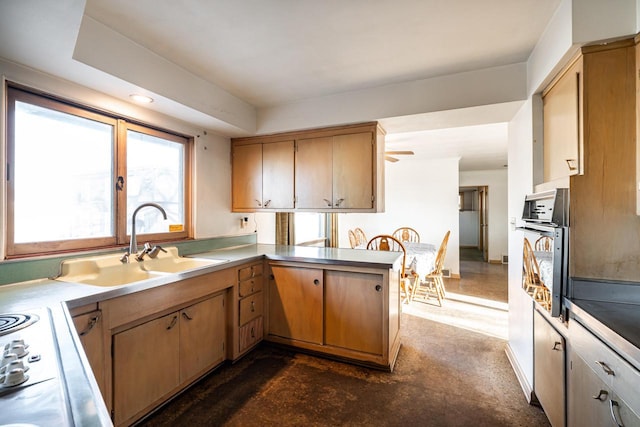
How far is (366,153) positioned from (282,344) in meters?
1.93

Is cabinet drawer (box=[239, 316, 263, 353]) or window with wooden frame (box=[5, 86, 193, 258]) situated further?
cabinet drawer (box=[239, 316, 263, 353])

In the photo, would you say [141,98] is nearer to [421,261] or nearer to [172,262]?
[172,262]

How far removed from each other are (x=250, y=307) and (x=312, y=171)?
1.42 meters

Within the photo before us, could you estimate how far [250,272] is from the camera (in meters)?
2.52

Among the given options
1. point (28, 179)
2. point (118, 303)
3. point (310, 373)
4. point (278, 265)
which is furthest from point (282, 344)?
point (28, 179)

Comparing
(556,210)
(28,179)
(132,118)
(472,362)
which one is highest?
(132,118)

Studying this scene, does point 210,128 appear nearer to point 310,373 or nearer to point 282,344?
point 282,344

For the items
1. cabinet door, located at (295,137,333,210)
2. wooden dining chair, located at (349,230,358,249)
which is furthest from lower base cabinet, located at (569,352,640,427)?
wooden dining chair, located at (349,230,358,249)

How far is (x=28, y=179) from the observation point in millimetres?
1727

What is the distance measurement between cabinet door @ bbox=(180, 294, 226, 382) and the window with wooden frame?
80 cm

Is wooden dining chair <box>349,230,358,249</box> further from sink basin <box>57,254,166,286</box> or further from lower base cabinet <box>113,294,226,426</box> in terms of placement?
sink basin <box>57,254,166,286</box>

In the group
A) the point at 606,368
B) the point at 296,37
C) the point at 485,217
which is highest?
the point at 296,37

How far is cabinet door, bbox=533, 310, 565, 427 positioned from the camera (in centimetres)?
144

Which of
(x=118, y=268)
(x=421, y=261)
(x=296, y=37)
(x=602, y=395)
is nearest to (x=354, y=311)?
(x=602, y=395)
